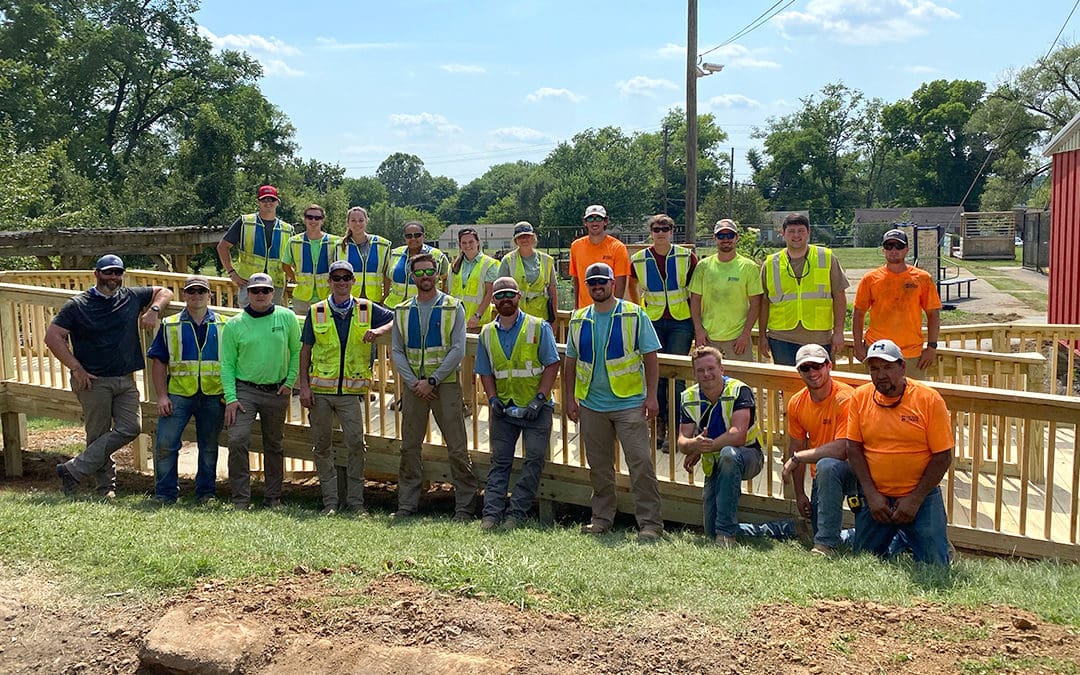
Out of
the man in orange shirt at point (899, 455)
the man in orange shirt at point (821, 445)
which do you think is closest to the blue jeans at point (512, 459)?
the man in orange shirt at point (821, 445)

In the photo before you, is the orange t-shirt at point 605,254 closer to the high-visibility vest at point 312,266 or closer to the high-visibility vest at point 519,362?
the high-visibility vest at point 519,362

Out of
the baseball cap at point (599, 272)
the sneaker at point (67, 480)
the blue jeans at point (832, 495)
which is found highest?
the baseball cap at point (599, 272)

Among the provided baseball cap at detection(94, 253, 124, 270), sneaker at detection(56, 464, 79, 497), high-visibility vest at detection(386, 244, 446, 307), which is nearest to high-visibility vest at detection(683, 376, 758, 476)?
high-visibility vest at detection(386, 244, 446, 307)

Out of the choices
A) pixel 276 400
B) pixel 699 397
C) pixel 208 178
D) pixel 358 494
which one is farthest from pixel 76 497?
pixel 208 178

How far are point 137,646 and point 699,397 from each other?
369cm

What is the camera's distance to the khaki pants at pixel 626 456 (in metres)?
6.63

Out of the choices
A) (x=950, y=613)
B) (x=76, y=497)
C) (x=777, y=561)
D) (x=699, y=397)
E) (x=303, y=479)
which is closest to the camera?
(x=950, y=613)

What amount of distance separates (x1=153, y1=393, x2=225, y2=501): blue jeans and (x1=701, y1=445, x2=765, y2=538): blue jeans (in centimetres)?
412

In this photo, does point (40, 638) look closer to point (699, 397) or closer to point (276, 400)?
point (276, 400)

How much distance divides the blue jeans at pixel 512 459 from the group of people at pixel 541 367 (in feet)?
0.05

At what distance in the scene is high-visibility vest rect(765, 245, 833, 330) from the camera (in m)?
7.30

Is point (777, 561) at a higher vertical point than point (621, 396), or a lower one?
lower

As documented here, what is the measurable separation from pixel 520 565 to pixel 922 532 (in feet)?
8.10

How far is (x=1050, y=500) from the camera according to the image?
5.94 meters
